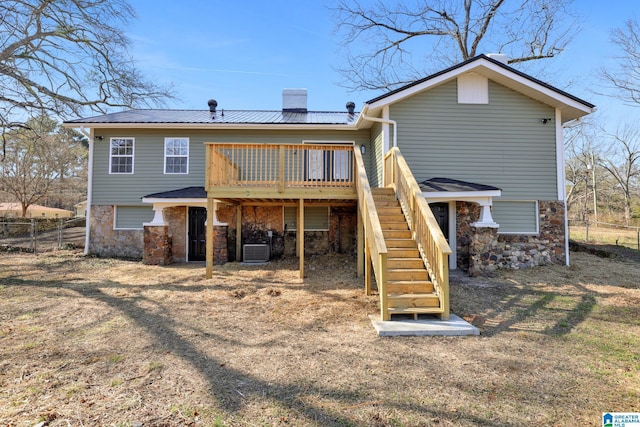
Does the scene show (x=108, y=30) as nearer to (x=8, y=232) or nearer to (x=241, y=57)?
(x=241, y=57)

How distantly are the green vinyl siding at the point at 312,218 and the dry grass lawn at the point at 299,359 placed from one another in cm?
429

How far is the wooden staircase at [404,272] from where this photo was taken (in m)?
4.93

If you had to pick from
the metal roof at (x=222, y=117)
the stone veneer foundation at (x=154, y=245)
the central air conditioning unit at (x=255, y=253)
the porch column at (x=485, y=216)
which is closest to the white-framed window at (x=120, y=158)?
the metal roof at (x=222, y=117)

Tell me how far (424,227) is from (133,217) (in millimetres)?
9814

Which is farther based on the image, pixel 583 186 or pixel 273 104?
pixel 583 186

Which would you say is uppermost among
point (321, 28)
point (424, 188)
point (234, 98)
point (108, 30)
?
point (321, 28)

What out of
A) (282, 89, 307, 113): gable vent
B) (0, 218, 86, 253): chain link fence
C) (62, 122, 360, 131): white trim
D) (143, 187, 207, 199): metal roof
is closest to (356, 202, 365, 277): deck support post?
(62, 122, 360, 131): white trim

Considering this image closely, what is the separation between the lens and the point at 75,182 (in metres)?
29.4

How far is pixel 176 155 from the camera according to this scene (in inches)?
432

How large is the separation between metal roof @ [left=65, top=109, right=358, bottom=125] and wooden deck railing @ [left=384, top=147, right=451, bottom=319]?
4.21m

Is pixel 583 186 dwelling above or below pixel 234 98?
below

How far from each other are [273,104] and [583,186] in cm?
3220

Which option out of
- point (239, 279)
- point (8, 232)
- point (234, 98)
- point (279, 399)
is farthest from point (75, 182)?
point (279, 399)

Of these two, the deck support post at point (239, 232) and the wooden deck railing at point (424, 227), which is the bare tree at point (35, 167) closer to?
the deck support post at point (239, 232)
